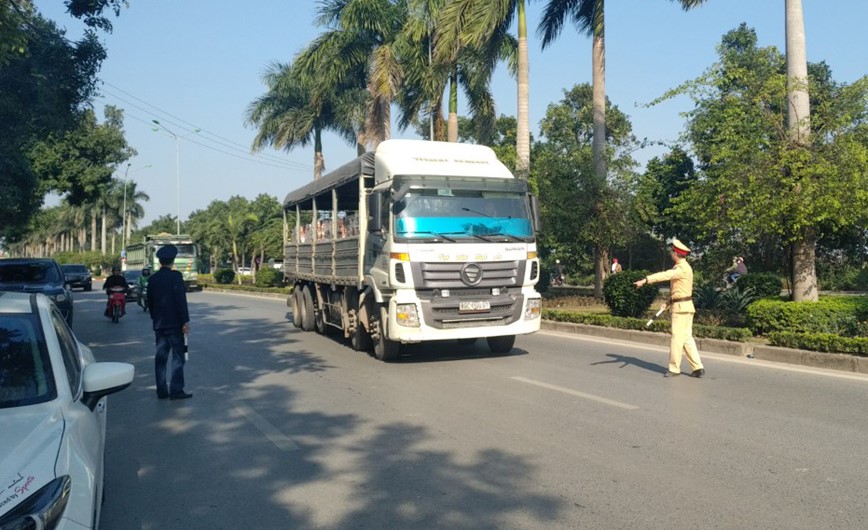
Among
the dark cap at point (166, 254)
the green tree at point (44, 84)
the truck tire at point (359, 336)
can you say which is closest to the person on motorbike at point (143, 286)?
the green tree at point (44, 84)

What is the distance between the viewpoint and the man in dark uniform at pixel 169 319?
29.2 ft

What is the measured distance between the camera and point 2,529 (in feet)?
8.60

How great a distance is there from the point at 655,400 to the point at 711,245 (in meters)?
9.21

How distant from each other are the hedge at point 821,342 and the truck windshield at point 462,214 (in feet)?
13.9

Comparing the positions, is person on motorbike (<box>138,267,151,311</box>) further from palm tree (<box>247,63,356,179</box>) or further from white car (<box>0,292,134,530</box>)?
white car (<box>0,292,134,530</box>)

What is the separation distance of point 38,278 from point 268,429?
12.6 metres

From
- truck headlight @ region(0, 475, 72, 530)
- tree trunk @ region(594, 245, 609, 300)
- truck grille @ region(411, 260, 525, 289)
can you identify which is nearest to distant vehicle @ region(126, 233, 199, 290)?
tree trunk @ region(594, 245, 609, 300)

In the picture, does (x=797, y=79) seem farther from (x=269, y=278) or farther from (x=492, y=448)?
(x=269, y=278)

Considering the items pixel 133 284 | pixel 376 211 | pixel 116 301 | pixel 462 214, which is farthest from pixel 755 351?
pixel 133 284

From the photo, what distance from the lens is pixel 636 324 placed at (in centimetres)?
1491

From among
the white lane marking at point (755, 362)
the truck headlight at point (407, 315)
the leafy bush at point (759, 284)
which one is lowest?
the white lane marking at point (755, 362)

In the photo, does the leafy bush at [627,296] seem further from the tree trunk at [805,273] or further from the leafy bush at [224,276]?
the leafy bush at [224,276]

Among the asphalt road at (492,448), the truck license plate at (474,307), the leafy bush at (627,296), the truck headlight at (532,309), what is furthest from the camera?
the leafy bush at (627,296)

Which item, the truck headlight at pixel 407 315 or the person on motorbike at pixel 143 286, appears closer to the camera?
the truck headlight at pixel 407 315
